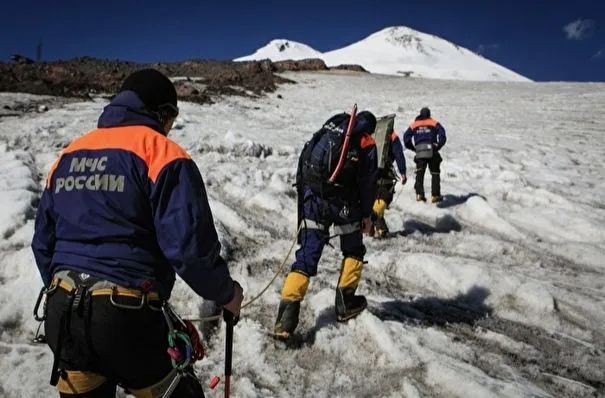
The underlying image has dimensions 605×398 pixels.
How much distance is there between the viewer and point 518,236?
704 centimetres

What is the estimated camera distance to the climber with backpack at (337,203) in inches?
155

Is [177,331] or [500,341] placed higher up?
[177,331]

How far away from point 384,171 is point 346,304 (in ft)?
10.9

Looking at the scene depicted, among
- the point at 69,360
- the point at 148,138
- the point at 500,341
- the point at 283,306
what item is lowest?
the point at 500,341

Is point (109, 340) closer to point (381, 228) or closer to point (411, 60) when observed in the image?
point (381, 228)

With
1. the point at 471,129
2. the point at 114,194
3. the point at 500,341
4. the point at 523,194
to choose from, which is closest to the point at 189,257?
the point at 114,194

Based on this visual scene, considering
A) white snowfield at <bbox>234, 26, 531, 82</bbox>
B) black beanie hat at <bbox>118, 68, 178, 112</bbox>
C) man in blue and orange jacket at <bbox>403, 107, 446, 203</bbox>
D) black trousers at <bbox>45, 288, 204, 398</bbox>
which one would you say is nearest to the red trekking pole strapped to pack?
black beanie hat at <bbox>118, 68, 178, 112</bbox>

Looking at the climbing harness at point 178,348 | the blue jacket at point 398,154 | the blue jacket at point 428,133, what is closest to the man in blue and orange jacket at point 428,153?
the blue jacket at point 428,133

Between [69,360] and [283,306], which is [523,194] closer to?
[283,306]

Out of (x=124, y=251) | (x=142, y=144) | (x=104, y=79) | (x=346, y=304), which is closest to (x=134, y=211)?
(x=124, y=251)

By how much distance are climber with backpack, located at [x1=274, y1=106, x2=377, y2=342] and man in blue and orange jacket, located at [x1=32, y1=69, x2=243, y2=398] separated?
6.14 ft

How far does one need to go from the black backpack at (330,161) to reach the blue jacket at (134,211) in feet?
6.55

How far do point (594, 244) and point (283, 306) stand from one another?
5.22m

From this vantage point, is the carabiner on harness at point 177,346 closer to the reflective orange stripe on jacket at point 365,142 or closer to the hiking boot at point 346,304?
the hiking boot at point 346,304
